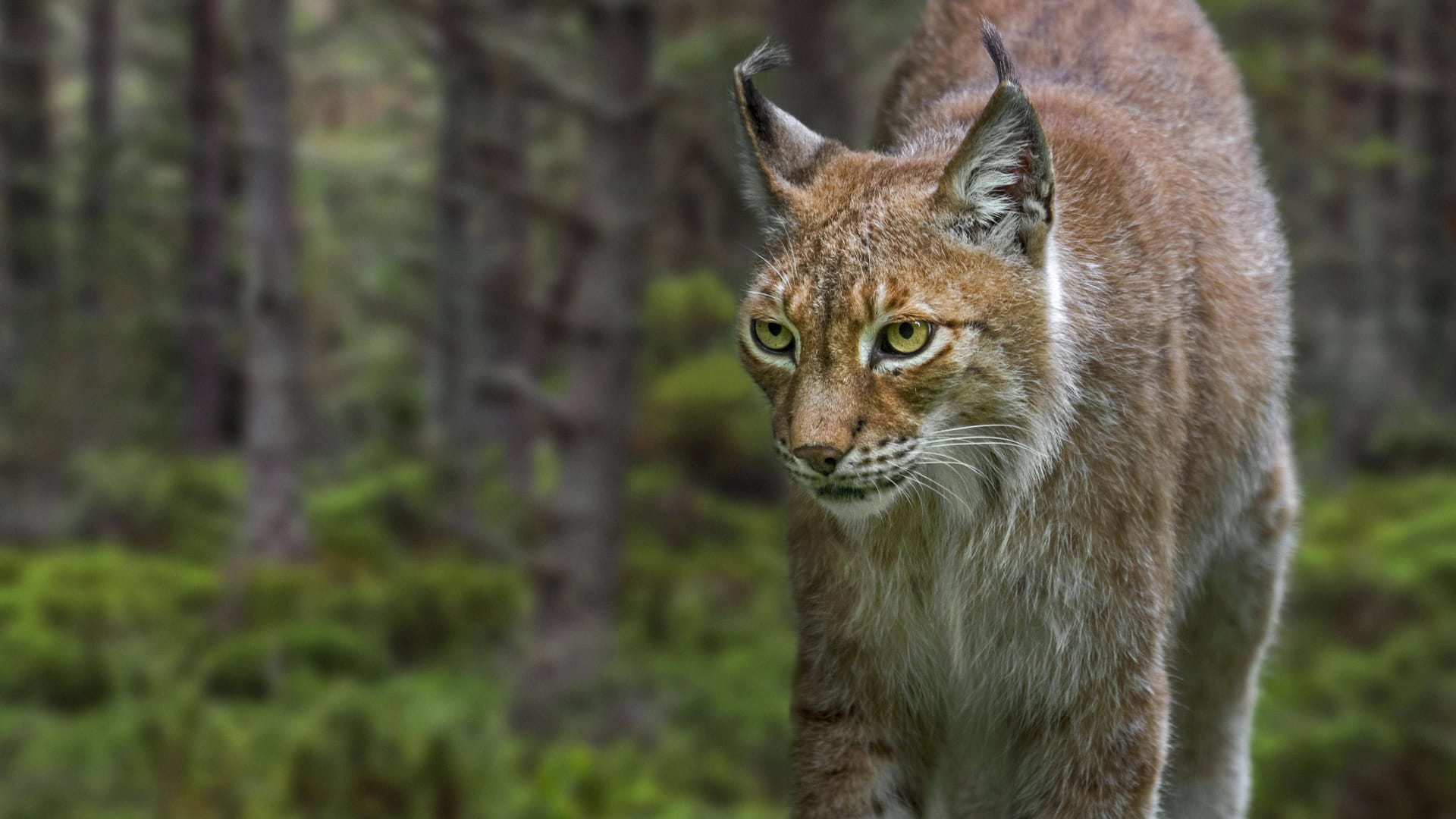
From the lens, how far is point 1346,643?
33.2ft

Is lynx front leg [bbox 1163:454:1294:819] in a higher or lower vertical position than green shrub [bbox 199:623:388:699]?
higher

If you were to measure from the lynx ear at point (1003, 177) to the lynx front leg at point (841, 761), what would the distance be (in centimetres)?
105

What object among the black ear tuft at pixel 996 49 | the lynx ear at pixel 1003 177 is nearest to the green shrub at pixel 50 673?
the lynx ear at pixel 1003 177

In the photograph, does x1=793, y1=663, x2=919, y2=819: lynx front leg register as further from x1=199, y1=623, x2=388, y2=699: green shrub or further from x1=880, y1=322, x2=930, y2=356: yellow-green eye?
x1=199, y1=623, x2=388, y2=699: green shrub

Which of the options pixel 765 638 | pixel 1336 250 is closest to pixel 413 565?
pixel 765 638

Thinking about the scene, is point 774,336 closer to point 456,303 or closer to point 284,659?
point 284,659

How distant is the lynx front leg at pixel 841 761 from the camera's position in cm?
336

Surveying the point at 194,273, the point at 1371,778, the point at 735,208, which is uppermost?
the point at 735,208

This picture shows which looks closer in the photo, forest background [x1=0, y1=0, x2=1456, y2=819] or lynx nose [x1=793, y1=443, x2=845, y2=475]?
lynx nose [x1=793, y1=443, x2=845, y2=475]

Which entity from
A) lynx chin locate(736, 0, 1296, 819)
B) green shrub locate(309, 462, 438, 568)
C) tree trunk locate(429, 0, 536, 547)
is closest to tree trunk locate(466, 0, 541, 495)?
tree trunk locate(429, 0, 536, 547)

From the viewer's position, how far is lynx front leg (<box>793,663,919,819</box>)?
11.0 ft

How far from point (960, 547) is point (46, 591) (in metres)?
12.4

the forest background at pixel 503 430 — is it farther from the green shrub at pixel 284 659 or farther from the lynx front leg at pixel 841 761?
the lynx front leg at pixel 841 761

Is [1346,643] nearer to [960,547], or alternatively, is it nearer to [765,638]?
[765,638]
